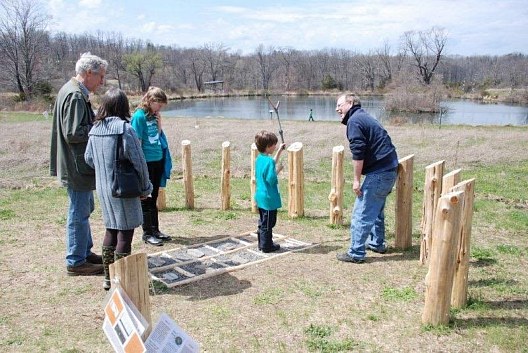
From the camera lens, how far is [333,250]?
223 inches

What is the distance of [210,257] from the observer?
214 inches

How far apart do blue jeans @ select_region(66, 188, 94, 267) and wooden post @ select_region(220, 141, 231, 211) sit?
299 centimetres

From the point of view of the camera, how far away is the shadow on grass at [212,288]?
174 inches

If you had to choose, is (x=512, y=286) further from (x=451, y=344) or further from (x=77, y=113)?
(x=77, y=113)

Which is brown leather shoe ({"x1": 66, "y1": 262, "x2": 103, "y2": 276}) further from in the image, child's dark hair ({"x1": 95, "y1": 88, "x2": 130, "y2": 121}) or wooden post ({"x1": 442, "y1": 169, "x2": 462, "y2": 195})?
wooden post ({"x1": 442, "y1": 169, "x2": 462, "y2": 195})

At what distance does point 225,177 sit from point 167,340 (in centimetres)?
520

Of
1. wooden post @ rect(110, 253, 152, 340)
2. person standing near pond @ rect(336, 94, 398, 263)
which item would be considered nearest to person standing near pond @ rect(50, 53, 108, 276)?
wooden post @ rect(110, 253, 152, 340)

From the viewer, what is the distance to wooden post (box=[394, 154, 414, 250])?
5484 millimetres

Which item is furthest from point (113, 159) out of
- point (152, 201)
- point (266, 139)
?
point (152, 201)

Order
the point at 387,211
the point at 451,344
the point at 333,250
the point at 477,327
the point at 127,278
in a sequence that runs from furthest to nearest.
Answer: the point at 387,211 < the point at 333,250 < the point at 477,327 < the point at 451,344 < the point at 127,278

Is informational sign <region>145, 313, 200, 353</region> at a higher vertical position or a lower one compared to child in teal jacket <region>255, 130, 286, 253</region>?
lower

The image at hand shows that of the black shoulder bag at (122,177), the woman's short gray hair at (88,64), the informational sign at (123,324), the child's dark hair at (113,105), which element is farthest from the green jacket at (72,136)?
the informational sign at (123,324)

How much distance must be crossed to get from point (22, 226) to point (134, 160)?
3777 mm

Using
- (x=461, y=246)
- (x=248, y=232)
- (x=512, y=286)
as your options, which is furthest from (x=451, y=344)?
(x=248, y=232)
